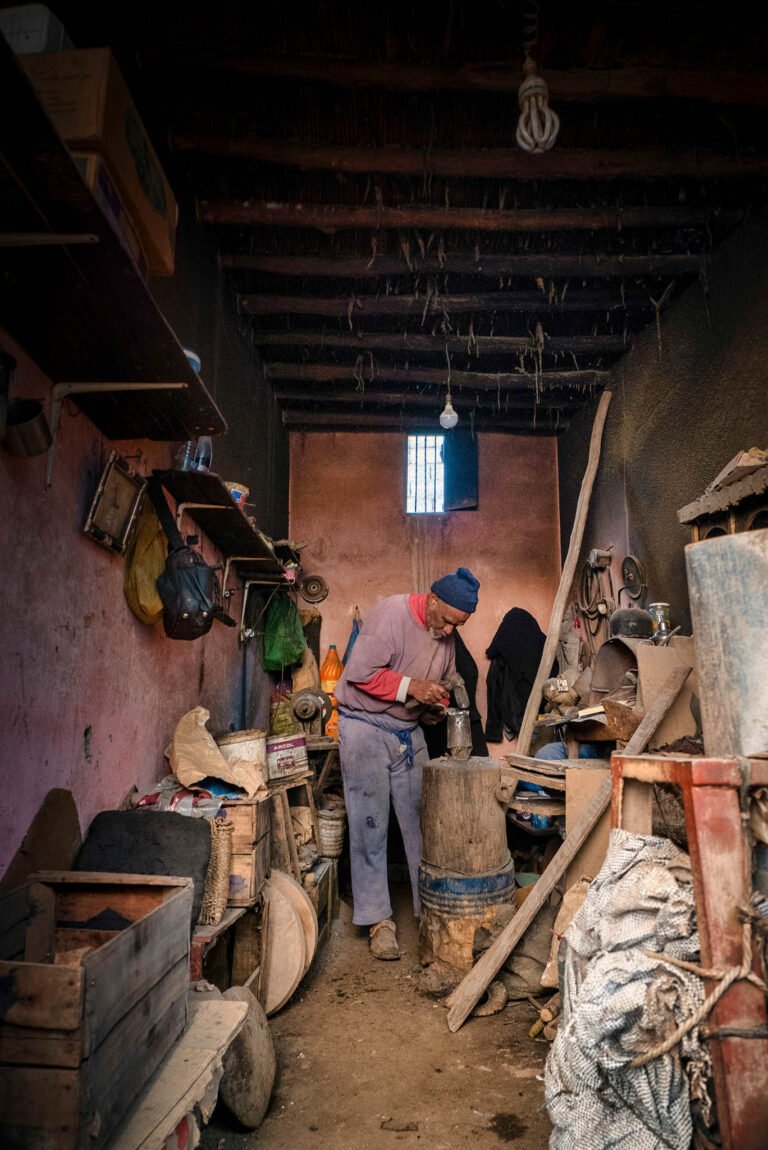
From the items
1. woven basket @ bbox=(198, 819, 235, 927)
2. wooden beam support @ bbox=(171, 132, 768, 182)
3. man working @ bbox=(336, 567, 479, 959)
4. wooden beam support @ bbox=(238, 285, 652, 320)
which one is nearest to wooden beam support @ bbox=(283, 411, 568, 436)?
wooden beam support @ bbox=(238, 285, 652, 320)

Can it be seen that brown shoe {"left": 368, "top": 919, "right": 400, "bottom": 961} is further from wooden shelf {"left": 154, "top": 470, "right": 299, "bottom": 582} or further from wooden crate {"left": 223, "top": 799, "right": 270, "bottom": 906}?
wooden shelf {"left": 154, "top": 470, "right": 299, "bottom": 582}

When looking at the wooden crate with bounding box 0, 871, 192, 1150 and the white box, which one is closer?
the wooden crate with bounding box 0, 871, 192, 1150

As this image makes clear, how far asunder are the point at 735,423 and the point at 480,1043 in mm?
3518

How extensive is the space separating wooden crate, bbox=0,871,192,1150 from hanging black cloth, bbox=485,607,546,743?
195 inches

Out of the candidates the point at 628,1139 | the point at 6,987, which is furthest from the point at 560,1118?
the point at 6,987

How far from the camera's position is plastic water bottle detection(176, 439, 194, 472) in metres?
3.38

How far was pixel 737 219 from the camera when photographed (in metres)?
4.06

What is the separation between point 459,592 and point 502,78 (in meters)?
2.65

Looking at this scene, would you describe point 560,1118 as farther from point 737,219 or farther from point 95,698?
point 737,219

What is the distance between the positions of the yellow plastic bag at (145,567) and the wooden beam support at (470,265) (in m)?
2.33

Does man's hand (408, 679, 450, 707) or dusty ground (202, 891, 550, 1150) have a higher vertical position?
man's hand (408, 679, 450, 707)

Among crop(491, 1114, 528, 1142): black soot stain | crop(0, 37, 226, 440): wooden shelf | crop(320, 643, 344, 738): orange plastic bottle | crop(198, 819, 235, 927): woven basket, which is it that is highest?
crop(0, 37, 226, 440): wooden shelf

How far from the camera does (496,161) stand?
149 inches

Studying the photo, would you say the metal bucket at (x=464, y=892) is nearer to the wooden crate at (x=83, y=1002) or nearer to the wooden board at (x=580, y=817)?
the wooden board at (x=580, y=817)
